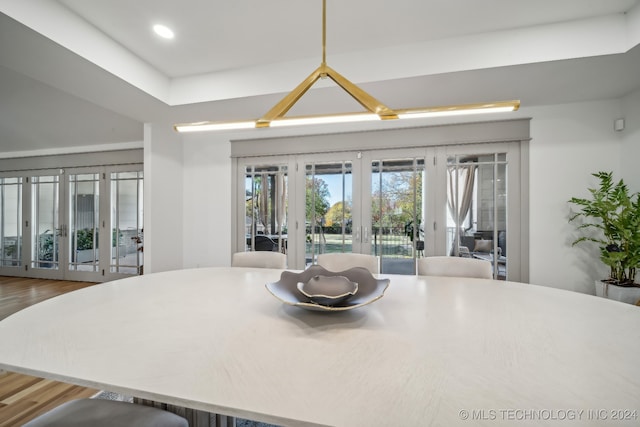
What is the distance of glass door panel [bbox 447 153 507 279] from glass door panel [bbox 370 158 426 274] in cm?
37

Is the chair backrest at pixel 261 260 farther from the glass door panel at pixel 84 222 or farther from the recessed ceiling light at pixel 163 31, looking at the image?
the glass door panel at pixel 84 222

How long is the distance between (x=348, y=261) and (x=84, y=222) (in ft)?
17.3

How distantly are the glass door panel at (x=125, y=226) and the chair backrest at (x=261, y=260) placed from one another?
3.42 m

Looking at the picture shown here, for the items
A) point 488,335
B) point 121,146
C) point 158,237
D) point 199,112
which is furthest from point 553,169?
→ point 121,146

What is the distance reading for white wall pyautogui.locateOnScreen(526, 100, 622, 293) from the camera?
118 inches

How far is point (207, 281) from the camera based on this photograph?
1642 millimetres

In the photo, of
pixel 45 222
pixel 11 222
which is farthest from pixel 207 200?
pixel 11 222

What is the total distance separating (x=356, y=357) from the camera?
2.39 feet

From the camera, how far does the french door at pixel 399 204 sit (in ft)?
11.0

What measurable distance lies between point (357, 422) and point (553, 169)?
3.82 meters

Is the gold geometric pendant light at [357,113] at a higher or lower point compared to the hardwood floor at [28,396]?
higher

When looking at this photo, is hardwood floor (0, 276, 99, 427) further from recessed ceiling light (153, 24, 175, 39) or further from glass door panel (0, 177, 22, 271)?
glass door panel (0, 177, 22, 271)

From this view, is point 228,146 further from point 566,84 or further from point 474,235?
point 566,84

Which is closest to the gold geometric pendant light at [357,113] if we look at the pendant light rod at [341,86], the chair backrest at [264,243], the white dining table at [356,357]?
the pendant light rod at [341,86]
